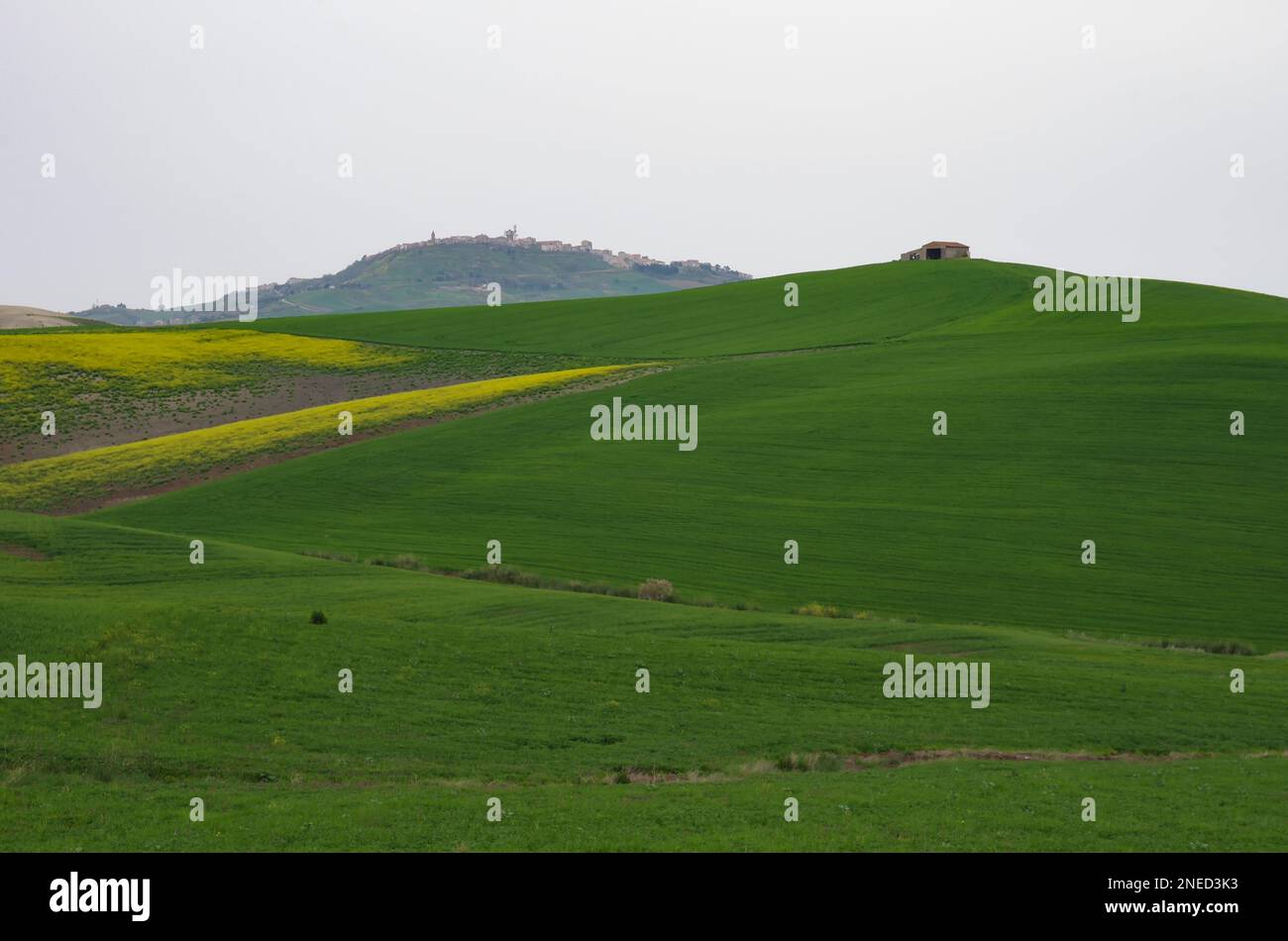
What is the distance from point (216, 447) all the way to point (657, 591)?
34.0 m

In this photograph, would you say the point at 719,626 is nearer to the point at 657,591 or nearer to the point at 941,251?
the point at 657,591

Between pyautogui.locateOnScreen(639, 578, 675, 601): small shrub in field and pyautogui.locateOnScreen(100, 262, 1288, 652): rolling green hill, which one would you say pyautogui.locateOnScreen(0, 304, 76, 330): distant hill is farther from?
pyautogui.locateOnScreen(639, 578, 675, 601): small shrub in field

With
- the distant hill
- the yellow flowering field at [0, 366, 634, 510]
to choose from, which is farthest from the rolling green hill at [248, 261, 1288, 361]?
the distant hill

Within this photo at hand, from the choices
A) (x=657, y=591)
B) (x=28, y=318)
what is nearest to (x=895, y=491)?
(x=657, y=591)

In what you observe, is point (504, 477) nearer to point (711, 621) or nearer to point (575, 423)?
point (575, 423)

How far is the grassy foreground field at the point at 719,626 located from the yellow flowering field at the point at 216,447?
8.00 feet

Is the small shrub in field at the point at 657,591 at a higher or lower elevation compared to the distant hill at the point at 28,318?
lower

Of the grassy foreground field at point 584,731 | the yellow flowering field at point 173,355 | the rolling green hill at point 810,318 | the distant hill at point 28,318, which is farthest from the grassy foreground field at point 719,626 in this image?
the distant hill at point 28,318

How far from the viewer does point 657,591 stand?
37094 millimetres

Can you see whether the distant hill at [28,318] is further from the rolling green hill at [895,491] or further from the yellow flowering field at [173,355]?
the rolling green hill at [895,491]

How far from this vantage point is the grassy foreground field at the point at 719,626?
62.0 ft
